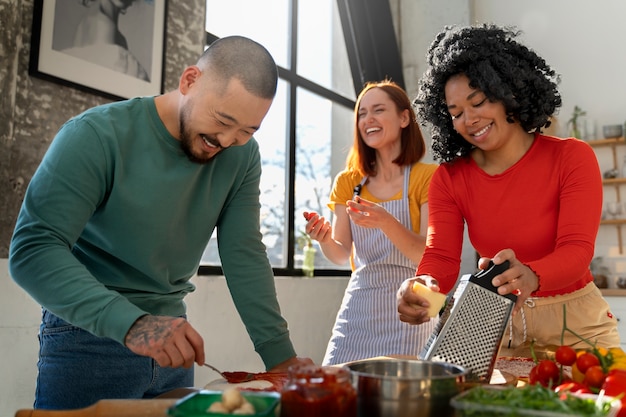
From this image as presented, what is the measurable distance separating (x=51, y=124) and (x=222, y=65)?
1.23 metres

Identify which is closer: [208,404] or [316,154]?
[208,404]

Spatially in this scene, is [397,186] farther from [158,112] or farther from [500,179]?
[158,112]

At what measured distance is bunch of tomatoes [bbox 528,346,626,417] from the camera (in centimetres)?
94

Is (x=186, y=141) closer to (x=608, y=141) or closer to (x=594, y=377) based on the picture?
(x=594, y=377)

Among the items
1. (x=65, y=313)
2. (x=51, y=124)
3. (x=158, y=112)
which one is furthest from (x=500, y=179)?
(x=51, y=124)

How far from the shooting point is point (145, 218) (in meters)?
1.39

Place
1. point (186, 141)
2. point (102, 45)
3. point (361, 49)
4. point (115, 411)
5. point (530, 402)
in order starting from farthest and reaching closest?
1. point (361, 49)
2. point (102, 45)
3. point (186, 141)
4. point (115, 411)
5. point (530, 402)

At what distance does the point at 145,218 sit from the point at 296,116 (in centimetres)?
279

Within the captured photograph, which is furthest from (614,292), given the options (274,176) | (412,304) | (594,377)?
(594,377)

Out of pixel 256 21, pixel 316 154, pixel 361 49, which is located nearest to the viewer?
pixel 256 21

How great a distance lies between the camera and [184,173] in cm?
147

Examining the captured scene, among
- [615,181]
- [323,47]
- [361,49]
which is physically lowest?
[615,181]

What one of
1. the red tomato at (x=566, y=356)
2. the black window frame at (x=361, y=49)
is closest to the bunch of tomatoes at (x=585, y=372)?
the red tomato at (x=566, y=356)

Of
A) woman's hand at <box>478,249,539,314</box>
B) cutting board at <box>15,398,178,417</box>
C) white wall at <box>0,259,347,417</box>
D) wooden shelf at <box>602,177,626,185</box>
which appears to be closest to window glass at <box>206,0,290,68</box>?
white wall at <box>0,259,347,417</box>
